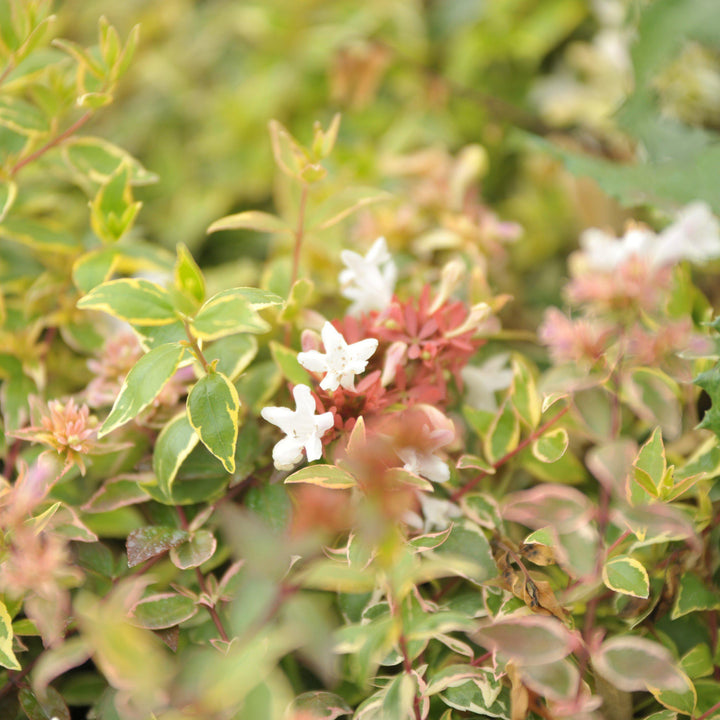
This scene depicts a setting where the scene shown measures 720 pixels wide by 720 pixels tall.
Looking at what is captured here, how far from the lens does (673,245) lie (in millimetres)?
767

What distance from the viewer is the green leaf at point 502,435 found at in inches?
26.8

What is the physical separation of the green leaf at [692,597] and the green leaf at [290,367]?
0.38 meters

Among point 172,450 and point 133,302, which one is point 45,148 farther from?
point 172,450

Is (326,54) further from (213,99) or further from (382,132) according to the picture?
(213,99)

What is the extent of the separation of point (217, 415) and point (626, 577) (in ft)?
1.16

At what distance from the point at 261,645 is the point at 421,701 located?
0.17 meters

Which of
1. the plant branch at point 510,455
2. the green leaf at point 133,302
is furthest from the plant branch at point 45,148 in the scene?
the plant branch at point 510,455

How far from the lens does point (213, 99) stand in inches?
58.1

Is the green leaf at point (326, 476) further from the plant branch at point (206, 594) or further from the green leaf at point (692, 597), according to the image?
the green leaf at point (692, 597)

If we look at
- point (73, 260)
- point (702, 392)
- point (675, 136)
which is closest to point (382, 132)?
point (675, 136)

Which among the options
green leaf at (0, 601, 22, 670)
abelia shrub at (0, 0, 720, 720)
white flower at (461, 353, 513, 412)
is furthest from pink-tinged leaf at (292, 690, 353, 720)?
white flower at (461, 353, 513, 412)

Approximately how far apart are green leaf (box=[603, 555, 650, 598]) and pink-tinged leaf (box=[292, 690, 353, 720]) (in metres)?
0.24

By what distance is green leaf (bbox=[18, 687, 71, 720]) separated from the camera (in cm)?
57

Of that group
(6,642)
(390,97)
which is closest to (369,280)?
(6,642)
